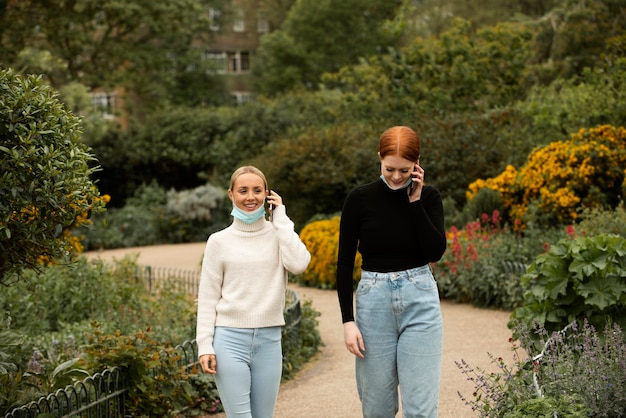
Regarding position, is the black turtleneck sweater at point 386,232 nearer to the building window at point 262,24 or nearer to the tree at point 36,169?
the tree at point 36,169

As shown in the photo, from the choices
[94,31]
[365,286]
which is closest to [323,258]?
[365,286]

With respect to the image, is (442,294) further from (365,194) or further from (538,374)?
(365,194)

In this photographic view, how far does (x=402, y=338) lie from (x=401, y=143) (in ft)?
2.64

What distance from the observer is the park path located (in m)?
6.21

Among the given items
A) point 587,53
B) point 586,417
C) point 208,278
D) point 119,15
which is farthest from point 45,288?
point 119,15

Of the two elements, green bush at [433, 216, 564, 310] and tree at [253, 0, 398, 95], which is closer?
green bush at [433, 216, 564, 310]

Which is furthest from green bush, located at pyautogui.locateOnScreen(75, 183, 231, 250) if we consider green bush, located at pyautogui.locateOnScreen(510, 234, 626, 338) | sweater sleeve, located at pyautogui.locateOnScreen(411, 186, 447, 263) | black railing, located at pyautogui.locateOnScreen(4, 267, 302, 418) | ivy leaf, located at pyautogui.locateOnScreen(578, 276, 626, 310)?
sweater sleeve, located at pyautogui.locateOnScreen(411, 186, 447, 263)

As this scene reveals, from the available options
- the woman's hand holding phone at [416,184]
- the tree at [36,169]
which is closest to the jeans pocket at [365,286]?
the woman's hand holding phone at [416,184]

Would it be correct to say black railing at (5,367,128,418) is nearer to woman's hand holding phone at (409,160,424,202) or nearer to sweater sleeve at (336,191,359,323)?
sweater sleeve at (336,191,359,323)

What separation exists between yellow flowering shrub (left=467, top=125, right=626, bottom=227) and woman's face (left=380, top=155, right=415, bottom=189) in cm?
861

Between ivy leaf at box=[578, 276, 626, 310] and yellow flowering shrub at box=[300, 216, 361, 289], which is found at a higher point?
ivy leaf at box=[578, 276, 626, 310]

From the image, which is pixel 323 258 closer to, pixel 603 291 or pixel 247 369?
pixel 603 291

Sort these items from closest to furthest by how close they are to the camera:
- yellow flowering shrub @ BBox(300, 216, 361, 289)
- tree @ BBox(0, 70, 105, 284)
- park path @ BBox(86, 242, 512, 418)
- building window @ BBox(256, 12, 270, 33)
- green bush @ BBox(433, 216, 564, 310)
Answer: tree @ BBox(0, 70, 105, 284)
park path @ BBox(86, 242, 512, 418)
green bush @ BBox(433, 216, 564, 310)
yellow flowering shrub @ BBox(300, 216, 361, 289)
building window @ BBox(256, 12, 270, 33)

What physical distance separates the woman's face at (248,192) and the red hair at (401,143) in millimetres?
606
